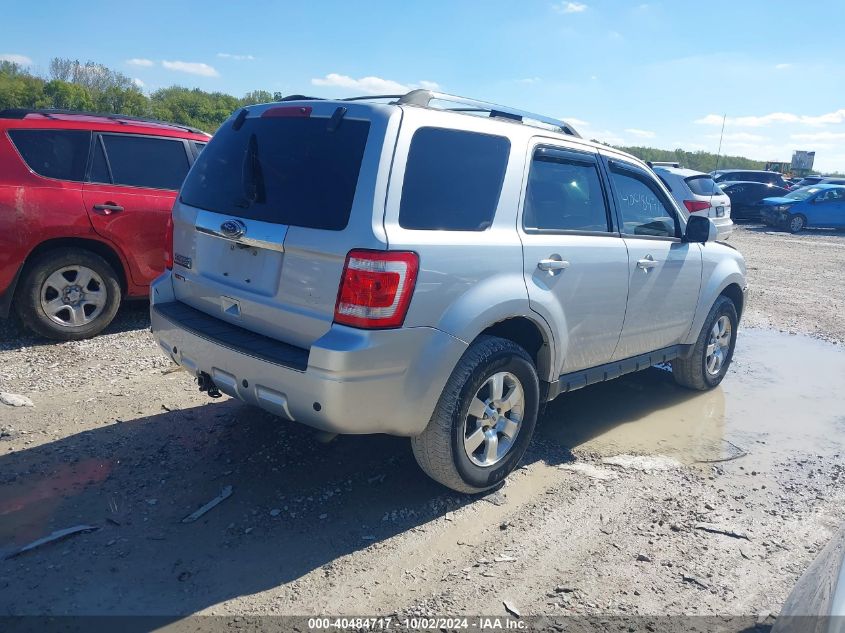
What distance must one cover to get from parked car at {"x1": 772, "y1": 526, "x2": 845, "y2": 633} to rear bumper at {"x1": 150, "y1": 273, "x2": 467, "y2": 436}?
1.69m

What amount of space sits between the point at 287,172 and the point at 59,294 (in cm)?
354

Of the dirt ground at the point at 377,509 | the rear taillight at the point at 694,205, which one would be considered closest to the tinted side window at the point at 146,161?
the dirt ground at the point at 377,509

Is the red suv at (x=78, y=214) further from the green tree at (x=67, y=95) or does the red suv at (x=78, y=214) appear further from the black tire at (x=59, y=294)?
the green tree at (x=67, y=95)

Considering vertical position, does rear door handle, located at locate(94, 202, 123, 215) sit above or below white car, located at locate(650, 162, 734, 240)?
below

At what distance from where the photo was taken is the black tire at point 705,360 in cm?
573

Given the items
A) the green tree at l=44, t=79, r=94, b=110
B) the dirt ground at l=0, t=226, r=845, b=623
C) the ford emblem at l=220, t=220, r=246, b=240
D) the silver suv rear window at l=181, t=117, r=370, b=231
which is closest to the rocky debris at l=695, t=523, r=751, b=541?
the dirt ground at l=0, t=226, r=845, b=623

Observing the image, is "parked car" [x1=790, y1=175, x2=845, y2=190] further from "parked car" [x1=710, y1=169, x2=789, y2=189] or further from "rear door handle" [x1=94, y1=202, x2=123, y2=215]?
"rear door handle" [x1=94, y1=202, x2=123, y2=215]

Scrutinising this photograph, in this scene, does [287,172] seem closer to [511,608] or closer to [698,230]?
[511,608]

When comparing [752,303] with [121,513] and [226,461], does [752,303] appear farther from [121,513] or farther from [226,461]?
[121,513]

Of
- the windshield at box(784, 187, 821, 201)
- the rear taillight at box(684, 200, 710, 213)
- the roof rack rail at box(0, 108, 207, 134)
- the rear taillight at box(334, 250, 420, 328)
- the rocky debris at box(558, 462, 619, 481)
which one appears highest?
the windshield at box(784, 187, 821, 201)

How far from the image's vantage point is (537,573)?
320 centimetres

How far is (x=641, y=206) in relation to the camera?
496cm

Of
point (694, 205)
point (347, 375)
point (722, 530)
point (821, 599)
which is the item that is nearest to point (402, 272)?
point (347, 375)

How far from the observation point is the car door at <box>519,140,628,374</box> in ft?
12.7
